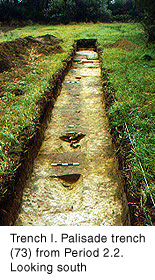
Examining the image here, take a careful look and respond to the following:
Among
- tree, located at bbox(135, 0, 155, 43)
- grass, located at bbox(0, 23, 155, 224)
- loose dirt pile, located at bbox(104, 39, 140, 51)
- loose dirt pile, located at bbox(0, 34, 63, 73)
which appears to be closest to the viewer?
grass, located at bbox(0, 23, 155, 224)

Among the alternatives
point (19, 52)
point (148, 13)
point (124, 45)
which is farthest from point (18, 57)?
point (148, 13)

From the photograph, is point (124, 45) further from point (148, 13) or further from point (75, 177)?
point (75, 177)

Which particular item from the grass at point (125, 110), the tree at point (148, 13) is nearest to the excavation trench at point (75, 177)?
the grass at point (125, 110)

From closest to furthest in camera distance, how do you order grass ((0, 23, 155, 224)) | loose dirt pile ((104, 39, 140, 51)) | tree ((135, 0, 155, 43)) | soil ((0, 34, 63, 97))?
grass ((0, 23, 155, 224))
soil ((0, 34, 63, 97))
tree ((135, 0, 155, 43))
loose dirt pile ((104, 39, 140, 51))

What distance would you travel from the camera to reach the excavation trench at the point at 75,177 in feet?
7.54

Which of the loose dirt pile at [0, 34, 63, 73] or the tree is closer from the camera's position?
the loose dirt pile at [0, 34, 63, 73]

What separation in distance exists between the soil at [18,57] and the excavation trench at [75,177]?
171 centimetres

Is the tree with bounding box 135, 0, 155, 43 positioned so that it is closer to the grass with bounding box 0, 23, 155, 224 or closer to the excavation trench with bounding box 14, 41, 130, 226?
the grass with bounding box 0, 23, 155, 224

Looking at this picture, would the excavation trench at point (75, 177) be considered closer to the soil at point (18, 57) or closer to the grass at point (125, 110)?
the grass at point (125, 110)

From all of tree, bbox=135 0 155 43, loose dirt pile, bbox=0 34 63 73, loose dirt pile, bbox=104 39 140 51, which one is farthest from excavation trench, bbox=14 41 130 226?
tree, bbox=135 0 155 43

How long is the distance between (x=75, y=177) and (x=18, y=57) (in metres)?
5.72

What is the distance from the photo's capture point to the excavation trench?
230 centimetres

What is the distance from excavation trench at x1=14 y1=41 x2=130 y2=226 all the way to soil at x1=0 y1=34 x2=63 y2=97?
1706 mm

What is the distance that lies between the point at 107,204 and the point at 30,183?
3.27 feet
